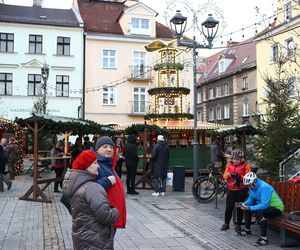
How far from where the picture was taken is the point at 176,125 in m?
23.9

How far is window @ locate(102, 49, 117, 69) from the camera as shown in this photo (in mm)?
40375

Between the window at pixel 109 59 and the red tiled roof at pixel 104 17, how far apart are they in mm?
1796

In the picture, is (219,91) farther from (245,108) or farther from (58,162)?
(58,162)

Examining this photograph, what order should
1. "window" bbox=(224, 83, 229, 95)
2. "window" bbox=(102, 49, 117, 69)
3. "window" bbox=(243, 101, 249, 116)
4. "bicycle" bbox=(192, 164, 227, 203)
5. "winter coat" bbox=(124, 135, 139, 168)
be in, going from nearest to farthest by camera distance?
"bicycle" bbox=(192, 164, 227, 203)
"winter coat" bbox=(124, 135, 139, 168)
"window" bbox=(102, 49, 117, 69)
"window" bbox=(243, 101, 249, 116)
"window" bbox=(224, 83, 229, 95)

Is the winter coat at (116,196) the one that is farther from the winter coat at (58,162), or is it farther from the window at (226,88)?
the window at (226,88)

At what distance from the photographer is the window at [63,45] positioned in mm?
39062

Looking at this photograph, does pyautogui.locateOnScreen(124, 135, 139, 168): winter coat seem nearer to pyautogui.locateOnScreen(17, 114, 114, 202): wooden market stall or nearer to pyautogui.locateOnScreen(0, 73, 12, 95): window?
pyautogui.locateOnScreen(17, 114, 114, 202): wooden market stall

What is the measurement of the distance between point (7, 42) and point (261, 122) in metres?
30.4

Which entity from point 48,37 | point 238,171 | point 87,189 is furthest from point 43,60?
point 87,189

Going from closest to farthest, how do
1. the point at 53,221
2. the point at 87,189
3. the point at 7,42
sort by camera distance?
the point at 87,189 → the point at 53,221 → the point at 7,42

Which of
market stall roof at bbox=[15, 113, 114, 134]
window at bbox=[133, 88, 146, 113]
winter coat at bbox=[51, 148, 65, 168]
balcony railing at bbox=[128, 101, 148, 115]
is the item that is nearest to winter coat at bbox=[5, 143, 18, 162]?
market stall roof at bbox=[15, 113, 114, 134]

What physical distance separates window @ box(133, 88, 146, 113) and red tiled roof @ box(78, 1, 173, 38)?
5.36m

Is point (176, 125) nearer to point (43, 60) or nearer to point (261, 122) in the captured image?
point (261, 122)

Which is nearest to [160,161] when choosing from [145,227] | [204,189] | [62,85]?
[204,189]
